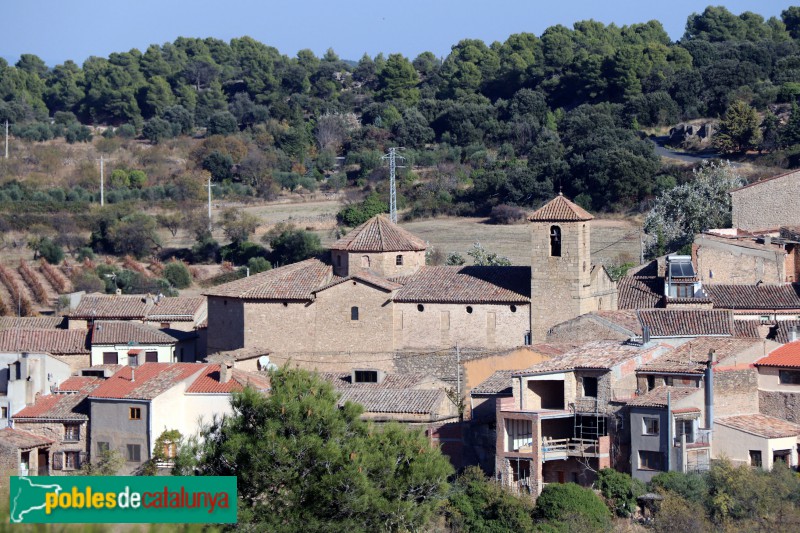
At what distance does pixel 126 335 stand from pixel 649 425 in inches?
590

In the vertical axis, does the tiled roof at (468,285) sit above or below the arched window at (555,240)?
below

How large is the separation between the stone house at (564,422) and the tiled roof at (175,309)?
13.4 meters

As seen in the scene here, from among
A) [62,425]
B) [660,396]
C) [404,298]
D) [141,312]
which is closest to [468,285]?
[404,298]

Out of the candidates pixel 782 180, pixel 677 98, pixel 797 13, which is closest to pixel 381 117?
pixel 677 98

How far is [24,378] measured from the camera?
3375cm

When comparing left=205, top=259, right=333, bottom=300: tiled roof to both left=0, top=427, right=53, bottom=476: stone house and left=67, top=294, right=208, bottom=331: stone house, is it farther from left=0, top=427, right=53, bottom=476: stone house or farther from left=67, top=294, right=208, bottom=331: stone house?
left=0, top=427, right=53, bottom=476: stone house

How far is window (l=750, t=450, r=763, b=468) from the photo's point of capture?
2682 centimetres

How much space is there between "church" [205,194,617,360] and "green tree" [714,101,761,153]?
86.2ft

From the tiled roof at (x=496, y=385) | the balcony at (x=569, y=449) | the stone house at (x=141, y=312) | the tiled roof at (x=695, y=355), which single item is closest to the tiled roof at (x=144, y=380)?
the tiled roof at (x=496, y=385)

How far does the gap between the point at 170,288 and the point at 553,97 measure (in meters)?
33.1

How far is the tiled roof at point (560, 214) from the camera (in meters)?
33.1

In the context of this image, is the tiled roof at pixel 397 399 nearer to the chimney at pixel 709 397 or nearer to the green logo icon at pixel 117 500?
the chimney at pixel 709 397

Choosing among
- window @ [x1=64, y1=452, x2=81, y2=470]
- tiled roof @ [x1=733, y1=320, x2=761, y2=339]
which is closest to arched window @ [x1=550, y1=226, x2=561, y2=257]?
tiled roof @ [x1=733, y1=320, x2=761, y2=339]

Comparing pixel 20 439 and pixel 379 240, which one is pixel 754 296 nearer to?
pixel 379 240
